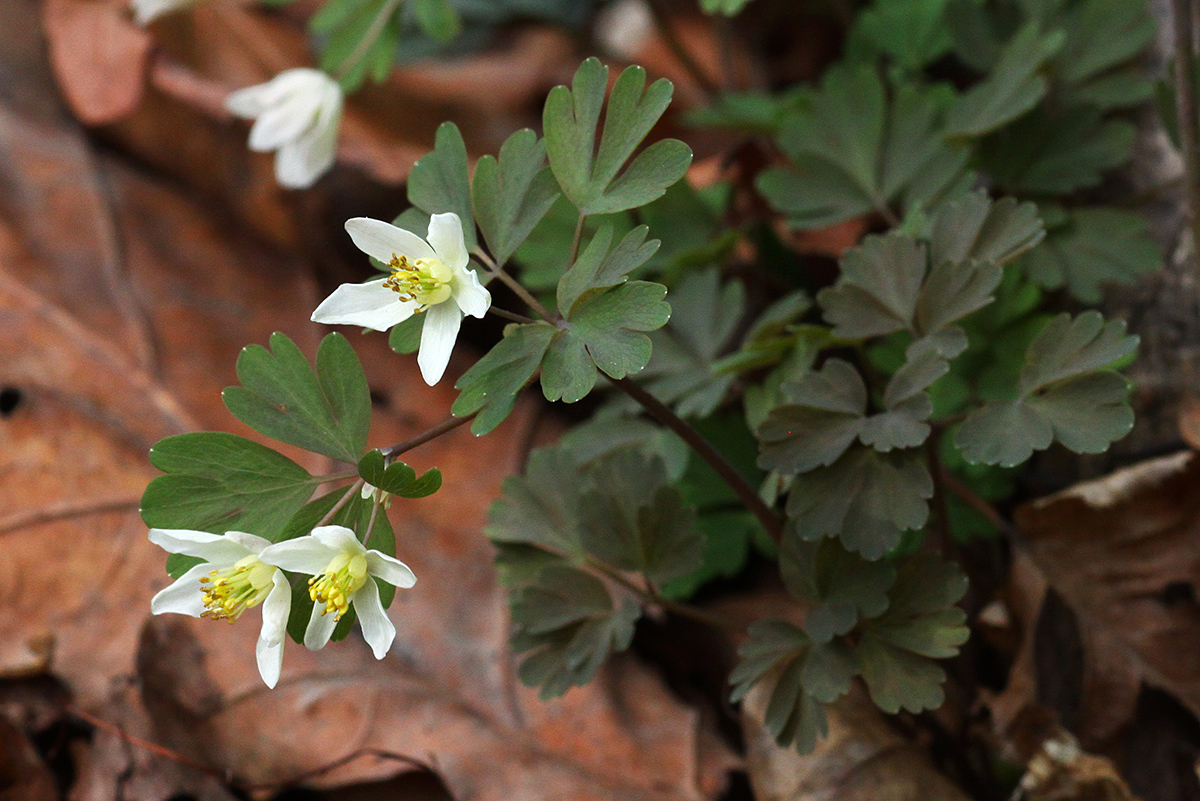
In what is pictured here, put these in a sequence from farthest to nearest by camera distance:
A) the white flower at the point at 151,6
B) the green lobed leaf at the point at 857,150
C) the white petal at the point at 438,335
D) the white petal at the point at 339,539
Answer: the white flower at the point at 151,6
the green lobed leaf at the point at 857,150
the white petal at the point at 438,335
the white petal at the point at 339,539

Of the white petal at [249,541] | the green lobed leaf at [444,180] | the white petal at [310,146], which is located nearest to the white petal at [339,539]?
the white petal at [249,541]

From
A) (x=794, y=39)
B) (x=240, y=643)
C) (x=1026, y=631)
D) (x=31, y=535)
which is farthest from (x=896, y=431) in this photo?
(x=794, y=39)

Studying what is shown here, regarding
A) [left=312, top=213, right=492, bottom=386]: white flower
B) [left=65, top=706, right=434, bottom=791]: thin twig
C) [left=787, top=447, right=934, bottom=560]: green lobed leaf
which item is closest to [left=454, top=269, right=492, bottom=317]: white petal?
[left=312, top=213, right=492, bottom=386]: white flower

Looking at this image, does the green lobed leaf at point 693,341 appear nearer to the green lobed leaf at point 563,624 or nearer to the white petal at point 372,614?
the green lobed leaf at point 563,624

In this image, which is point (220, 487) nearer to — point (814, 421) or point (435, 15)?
point (814, 421)

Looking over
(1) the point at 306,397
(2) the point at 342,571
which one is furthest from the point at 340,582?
(1) the point at 306,397

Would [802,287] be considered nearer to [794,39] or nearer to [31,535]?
[794,39]

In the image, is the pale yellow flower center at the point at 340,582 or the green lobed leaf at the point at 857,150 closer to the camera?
the pale yellow flower center at the point at 340,582
